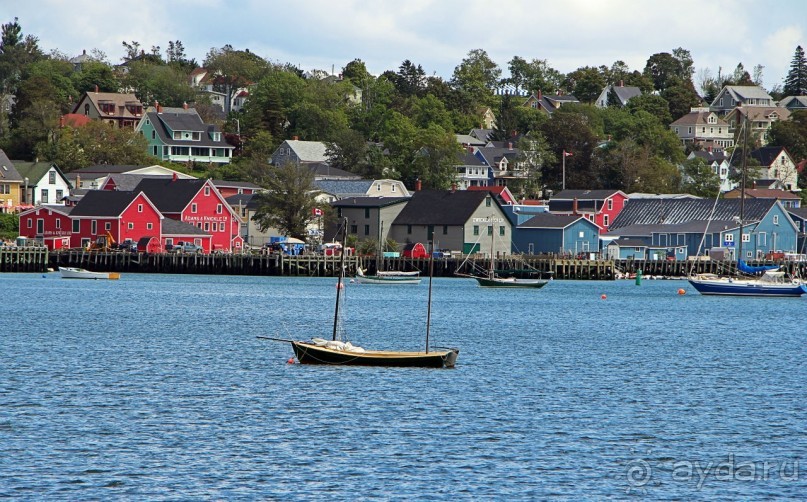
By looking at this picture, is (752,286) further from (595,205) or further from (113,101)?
(113,101)

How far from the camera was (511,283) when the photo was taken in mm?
114000

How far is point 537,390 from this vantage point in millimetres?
46625

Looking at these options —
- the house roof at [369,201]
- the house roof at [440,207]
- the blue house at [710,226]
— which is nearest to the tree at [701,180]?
the blue house at [710,226]

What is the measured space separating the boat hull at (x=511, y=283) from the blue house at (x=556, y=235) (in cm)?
1948

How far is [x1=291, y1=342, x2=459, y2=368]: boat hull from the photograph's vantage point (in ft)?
157

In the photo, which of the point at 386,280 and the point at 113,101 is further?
the point at 113,101

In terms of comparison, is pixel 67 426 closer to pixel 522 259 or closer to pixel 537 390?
pixel 537 390

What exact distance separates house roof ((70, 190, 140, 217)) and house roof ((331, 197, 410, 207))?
24176 mm

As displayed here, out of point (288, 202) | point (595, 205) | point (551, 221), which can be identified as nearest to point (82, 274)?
point (288, 202)

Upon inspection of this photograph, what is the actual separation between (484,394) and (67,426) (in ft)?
48.0

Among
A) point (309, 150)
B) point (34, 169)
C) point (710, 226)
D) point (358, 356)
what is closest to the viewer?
point (358, 356)

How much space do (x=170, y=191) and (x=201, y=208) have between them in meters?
4.26

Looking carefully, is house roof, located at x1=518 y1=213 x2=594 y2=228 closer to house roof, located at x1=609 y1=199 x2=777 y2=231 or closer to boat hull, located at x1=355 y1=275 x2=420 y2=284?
house roof, located at x1=609 y1=199 x2=777 y2=231

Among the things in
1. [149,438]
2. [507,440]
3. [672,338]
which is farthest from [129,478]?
[672,338]
